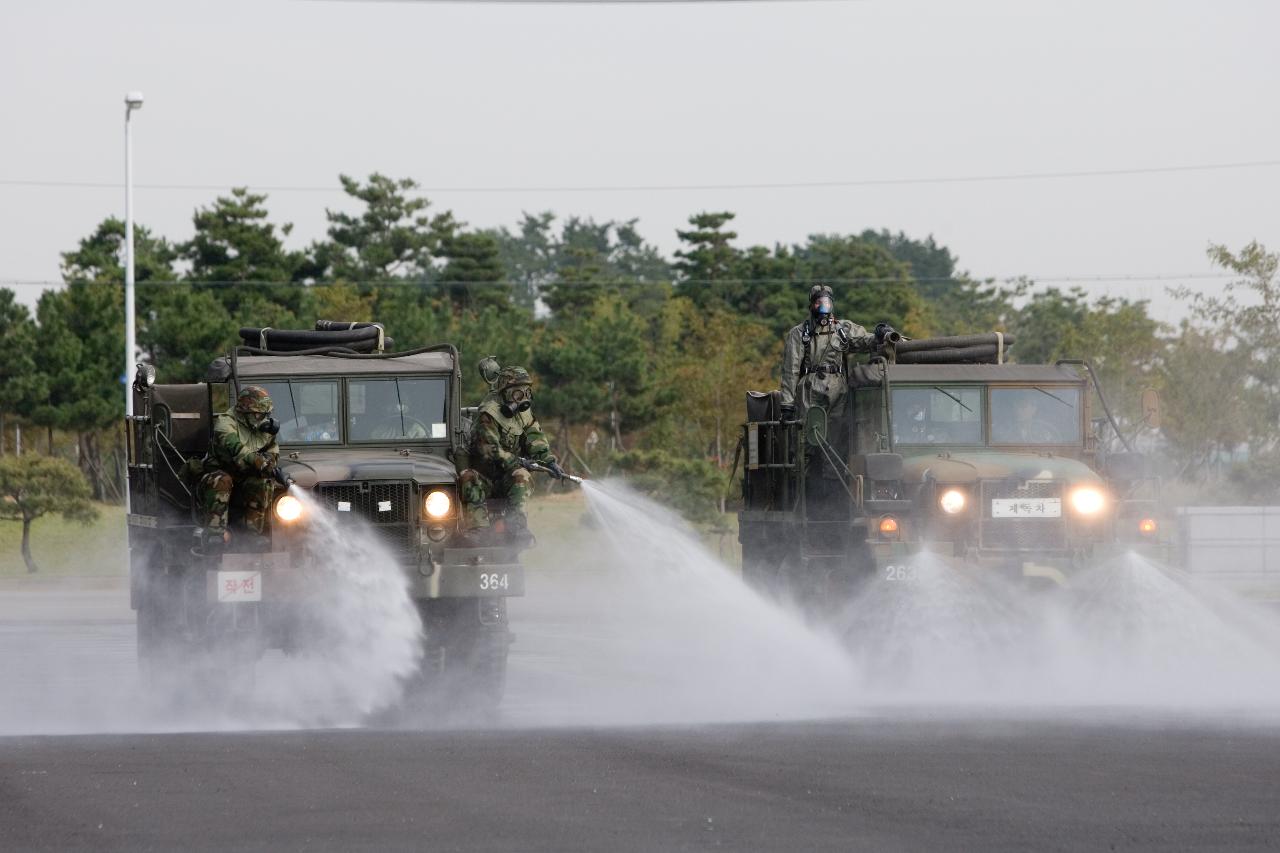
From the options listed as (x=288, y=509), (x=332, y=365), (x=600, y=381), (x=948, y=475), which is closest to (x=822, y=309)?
(x=948, y=475)

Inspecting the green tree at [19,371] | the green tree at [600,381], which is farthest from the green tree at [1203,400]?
the green tree at [19,371]

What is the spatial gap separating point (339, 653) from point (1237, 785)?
6785 millimetres

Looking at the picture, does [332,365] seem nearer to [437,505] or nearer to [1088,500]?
[437,505]

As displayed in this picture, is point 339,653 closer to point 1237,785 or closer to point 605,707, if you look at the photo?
point 605,707

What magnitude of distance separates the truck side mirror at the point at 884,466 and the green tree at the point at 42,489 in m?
26.8

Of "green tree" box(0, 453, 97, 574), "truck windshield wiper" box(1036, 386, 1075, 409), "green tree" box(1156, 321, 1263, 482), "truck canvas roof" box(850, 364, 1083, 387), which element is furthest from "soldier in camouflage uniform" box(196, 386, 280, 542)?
"green tree" box(1156, 321, 1263, 482)

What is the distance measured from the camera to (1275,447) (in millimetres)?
49406

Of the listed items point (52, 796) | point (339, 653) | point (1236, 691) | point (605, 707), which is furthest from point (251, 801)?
point (1236, 691)

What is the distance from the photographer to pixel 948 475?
17484 millimetres

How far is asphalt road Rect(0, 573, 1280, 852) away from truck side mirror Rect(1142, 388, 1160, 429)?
4.05 metres

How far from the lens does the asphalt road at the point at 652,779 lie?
30.8 ft

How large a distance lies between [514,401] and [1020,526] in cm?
453

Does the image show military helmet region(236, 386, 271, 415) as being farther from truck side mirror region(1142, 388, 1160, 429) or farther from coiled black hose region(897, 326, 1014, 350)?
truck side mirror region(1142, 388, 1160, 429)

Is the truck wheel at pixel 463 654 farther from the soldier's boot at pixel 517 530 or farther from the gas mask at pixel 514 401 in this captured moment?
the gas mask at pixel 514 401
